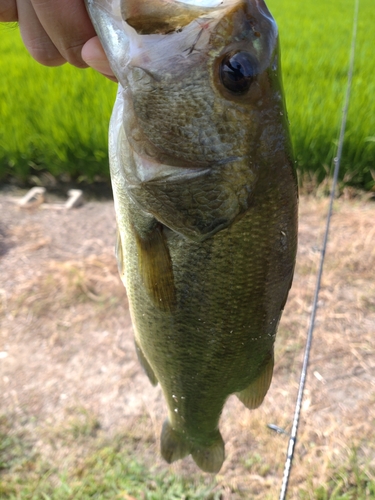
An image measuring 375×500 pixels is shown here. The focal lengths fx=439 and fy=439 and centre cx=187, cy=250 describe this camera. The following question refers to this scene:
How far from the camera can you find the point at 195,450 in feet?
4.81

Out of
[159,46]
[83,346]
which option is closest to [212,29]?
[159,46]

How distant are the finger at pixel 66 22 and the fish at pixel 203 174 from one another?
0.28ft

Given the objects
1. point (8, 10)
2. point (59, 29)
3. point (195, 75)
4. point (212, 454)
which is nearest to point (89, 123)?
point (8, 10)

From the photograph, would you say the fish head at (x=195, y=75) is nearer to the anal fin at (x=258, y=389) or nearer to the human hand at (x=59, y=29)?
the human hand at (x=59, y=29)

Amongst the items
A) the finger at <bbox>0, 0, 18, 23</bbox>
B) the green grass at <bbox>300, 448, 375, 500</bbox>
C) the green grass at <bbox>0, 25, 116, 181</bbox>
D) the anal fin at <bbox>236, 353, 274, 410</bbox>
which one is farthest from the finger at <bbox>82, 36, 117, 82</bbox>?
the green grass at <bbox>0, 25, 116, 181</bbox>

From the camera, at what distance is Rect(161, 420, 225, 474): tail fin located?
1.46 meters

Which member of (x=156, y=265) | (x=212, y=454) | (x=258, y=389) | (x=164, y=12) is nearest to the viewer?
(x=164, y=12)

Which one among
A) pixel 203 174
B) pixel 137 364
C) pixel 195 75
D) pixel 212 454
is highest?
pixel 195 75

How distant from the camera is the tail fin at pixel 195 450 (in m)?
1.46

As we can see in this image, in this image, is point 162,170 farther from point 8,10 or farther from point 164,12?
point 8,10

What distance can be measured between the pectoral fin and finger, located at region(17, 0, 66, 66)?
1.81ft

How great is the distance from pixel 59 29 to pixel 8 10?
0.76 feet

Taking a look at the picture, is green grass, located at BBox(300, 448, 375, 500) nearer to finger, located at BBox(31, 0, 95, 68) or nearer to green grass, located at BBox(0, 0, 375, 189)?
finger, located at BBox(31, 0, 95, 68)

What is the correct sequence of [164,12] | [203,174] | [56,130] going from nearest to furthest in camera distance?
[164,12] < [203,174] < [56,130]
